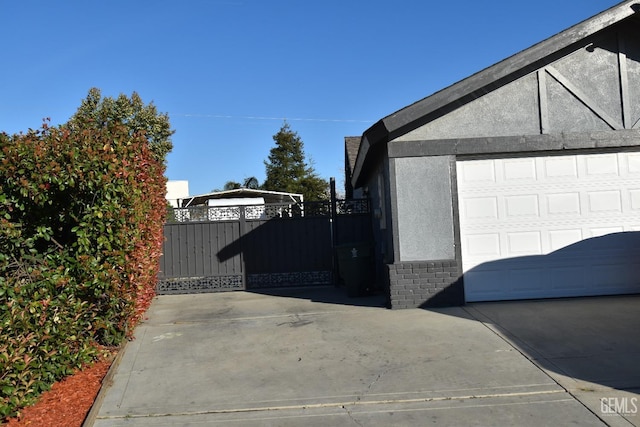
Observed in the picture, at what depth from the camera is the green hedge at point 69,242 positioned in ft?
16.3

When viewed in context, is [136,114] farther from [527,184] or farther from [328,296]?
[527,184]

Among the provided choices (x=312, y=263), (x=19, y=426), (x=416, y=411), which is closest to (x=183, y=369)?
(x=19, y=426)

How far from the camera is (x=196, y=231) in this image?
A: 39.4ft

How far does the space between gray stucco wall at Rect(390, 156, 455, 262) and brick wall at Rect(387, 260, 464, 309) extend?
0.15m

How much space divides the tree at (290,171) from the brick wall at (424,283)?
31855 mm

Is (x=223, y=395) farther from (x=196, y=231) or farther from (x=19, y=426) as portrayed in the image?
(x=196, y=231)

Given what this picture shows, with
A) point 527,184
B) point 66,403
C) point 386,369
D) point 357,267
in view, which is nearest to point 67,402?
point 66,403

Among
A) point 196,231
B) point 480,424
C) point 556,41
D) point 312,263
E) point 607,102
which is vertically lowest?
point 480,424

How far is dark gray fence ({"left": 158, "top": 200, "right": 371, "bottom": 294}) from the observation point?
39.2 ft

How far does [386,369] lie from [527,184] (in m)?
4.65

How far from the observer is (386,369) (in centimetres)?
533

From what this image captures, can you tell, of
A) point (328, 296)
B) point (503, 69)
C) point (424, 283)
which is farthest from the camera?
point (328, 296)

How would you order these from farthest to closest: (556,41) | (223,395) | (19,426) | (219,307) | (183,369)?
(219,307), (556,41), (183,369), (223,395), (19,426)

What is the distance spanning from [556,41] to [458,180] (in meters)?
2.63
